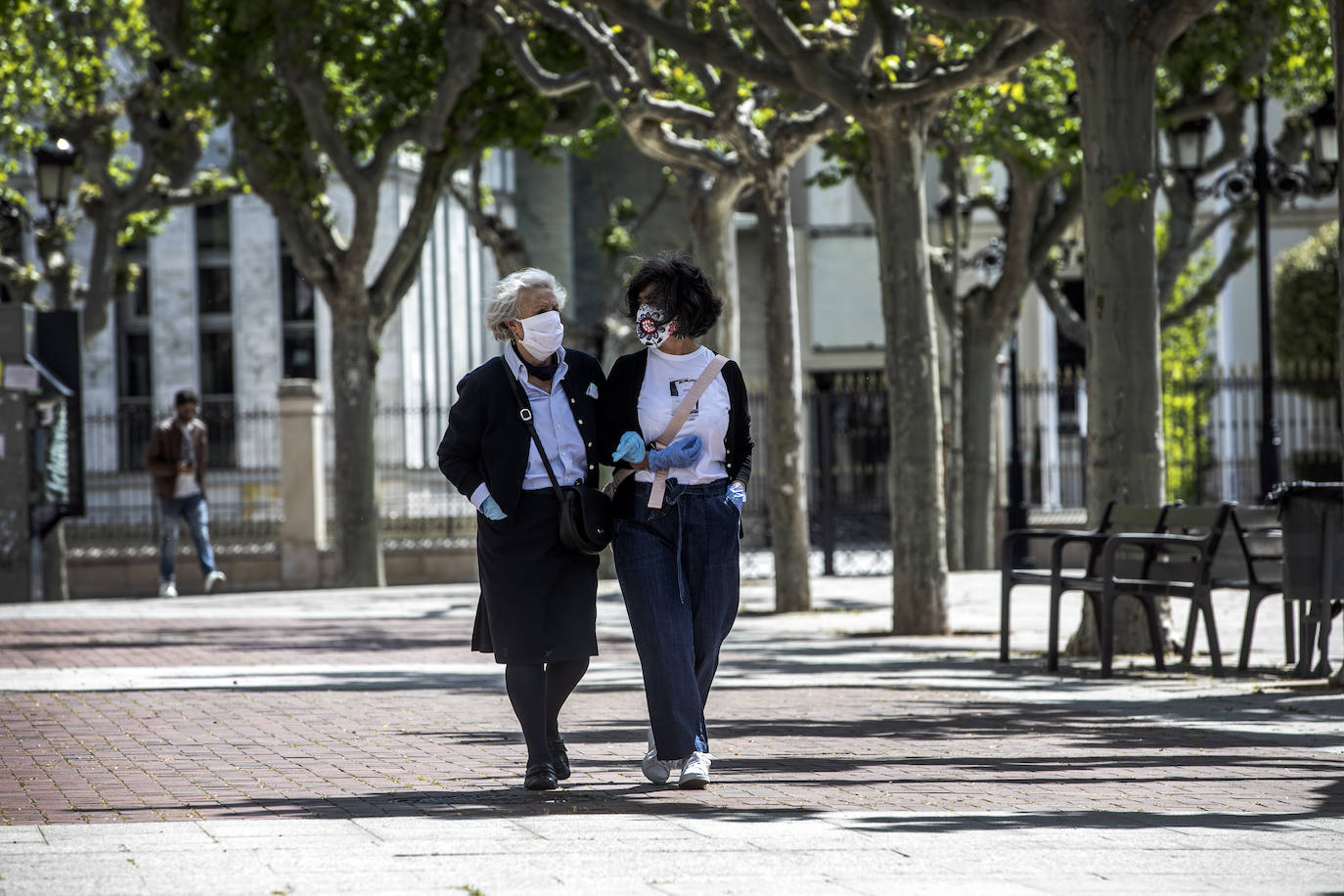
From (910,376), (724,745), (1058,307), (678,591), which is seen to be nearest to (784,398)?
(910,376)

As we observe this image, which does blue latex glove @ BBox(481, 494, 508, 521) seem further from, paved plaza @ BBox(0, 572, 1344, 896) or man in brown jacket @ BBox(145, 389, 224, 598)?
man in brown jacket @ BBox(145, 389, 224, 598)

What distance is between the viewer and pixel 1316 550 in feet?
31.8

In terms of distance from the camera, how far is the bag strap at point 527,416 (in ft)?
20.7

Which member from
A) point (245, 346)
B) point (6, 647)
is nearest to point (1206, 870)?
point (6, 647)

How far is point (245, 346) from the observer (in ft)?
102

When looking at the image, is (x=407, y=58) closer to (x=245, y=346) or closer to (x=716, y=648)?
(x=245, y=346)

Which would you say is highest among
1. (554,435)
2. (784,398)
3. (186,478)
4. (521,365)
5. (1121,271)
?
(1121,271)

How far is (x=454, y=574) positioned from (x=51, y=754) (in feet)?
55.9

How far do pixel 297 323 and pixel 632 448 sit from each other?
25642 mm

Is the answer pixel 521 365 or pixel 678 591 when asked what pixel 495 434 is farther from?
pixel 678 591

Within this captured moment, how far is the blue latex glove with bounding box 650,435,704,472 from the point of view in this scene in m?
6.25

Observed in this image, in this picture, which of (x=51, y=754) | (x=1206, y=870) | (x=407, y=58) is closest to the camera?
(x=1206, y=870)

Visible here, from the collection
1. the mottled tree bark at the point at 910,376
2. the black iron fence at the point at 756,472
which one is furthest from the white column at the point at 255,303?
the mottled tree bark at the point at 910,376

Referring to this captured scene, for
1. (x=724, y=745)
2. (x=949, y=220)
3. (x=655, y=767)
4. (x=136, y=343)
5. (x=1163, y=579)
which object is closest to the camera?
(x=655, y=767)
